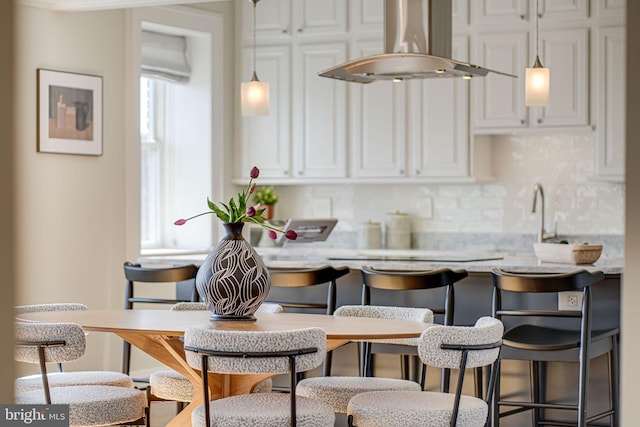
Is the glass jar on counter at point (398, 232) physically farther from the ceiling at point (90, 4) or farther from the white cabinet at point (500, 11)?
the ceiling at point (90, 4)

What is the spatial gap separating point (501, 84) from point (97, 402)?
151 inches

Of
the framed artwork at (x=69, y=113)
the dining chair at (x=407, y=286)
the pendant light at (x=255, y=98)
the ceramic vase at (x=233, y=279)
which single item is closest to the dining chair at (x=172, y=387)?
the ceramic vase at (x=233, y=279)

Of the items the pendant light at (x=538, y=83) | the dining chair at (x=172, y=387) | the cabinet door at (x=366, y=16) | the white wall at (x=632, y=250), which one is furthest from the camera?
the cabinet door at (x=366, y=16)

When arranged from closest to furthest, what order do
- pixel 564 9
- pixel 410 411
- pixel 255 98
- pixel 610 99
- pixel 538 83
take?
pixel 410 411 → pixel 538 83 → pixel 255 98 → pixel 610 99 → pixel 564 9

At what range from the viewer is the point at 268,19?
22.8ft

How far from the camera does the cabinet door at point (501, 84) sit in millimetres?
6242

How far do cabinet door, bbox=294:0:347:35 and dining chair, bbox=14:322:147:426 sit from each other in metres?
3.77

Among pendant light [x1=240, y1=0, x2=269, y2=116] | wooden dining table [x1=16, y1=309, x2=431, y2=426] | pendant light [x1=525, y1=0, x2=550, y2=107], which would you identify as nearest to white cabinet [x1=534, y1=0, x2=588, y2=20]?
pendant light [x1=525, y1=0, x2=550, y2=107]

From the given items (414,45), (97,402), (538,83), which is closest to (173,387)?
(97,402)

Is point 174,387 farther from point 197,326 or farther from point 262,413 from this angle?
point 262,413

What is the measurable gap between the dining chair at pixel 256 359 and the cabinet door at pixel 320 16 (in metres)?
4.10

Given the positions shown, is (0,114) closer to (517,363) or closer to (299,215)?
(517,363)

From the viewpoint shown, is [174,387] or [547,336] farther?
[547,336]

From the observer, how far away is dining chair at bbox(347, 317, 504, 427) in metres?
3.13
